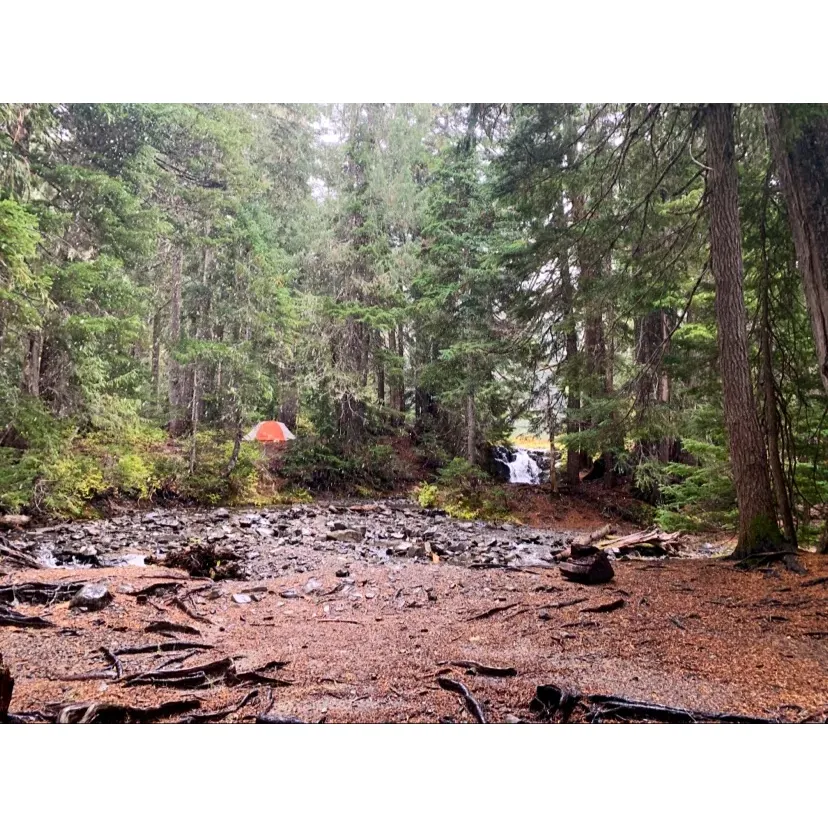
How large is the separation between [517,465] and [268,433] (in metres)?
1.33

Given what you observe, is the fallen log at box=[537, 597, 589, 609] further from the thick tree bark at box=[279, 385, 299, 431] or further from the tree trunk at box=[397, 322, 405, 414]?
the thick tree bark at box=[279, 385, 299, 431]

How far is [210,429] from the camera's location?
8.85 feet

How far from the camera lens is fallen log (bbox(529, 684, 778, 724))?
1.85m

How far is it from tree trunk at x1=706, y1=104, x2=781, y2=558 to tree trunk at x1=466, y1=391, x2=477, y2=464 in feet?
4.33

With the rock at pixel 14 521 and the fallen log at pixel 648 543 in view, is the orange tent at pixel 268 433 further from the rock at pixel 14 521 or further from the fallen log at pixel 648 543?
the fallen log at pixel 648 543

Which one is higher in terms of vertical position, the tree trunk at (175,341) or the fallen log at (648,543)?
the tree trunk at (175,341)

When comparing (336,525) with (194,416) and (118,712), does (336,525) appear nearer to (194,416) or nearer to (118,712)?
(194,416)

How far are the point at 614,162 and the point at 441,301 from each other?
119 centimetres

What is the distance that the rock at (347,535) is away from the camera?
2754 mm

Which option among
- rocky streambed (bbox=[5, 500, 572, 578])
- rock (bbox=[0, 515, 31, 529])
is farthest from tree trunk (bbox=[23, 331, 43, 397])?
rocky streambed (bbox=[5, 500, 572, 578])

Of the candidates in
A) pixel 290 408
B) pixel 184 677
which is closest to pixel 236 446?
pixel 290 408

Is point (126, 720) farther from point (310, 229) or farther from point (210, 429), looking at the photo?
point (310, 229)

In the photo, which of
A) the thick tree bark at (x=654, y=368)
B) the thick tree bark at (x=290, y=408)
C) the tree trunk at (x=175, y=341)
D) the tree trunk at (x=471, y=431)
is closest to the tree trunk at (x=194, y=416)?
the tree trunk at (x=175, y=341)

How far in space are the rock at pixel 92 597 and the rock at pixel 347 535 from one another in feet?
3.28
